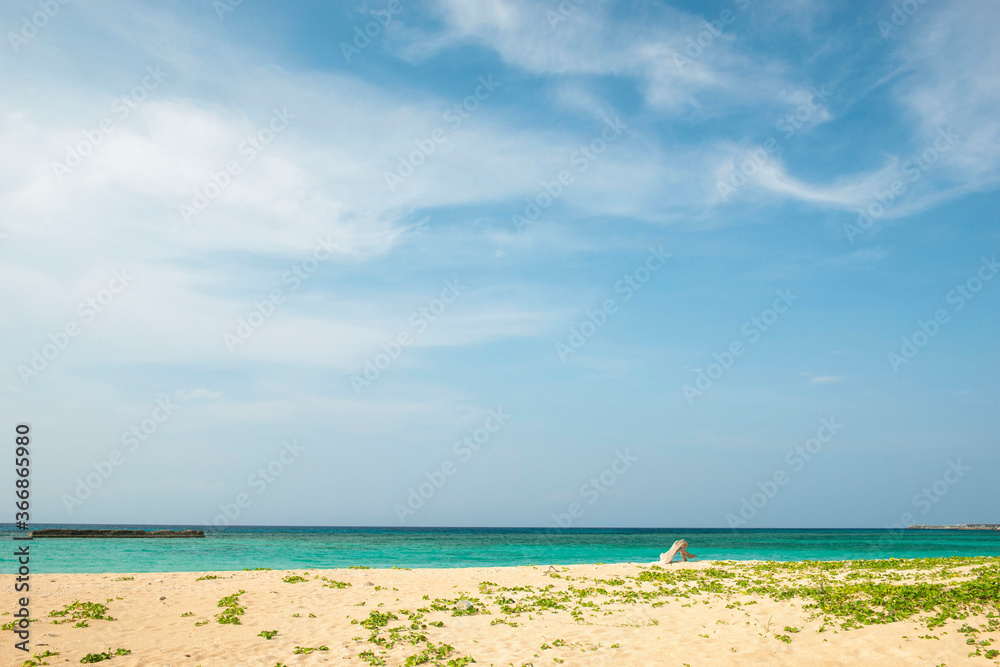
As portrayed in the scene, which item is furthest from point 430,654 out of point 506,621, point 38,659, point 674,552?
point 674,552

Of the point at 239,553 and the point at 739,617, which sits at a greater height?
the point at 739,617

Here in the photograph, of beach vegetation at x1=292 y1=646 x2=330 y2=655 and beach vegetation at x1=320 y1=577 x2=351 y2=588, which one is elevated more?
beach vegetation at x1=292 y1=646 x2=330 y2=655

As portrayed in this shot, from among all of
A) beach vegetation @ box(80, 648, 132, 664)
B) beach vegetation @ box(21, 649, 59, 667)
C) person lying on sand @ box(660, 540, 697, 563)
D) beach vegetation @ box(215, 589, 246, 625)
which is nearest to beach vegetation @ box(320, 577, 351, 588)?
beach vegetation @ box(215, 589, 246, 625)

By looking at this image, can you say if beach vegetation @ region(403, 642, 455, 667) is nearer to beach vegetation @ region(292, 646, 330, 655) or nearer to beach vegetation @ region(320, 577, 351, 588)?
beach vegetation @ region(292, 646, 330, 655)

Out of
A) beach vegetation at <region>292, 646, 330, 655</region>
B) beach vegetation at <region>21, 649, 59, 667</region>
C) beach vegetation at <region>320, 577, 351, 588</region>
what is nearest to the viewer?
beach vegetation at <region>21, 649, 59, 667</region>

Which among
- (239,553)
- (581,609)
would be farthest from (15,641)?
(239,553)

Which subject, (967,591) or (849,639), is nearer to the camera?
(849,639)

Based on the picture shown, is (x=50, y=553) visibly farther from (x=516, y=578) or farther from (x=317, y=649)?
(x=317, y=649)

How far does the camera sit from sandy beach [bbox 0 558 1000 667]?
37.5 ft

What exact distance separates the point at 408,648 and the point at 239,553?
36373 millimetres

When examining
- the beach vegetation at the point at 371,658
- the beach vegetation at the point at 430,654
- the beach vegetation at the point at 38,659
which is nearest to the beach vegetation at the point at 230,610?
the beach vegetation at the point at 38,659

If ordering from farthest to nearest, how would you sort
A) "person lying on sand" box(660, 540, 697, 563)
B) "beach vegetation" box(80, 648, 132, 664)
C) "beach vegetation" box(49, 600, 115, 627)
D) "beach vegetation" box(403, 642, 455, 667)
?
"person lying on sand" box(660, 540, 697, 563)
"beach vegetation" box(49, 600, 115, 627)
"beach vegetation" box(403, 642, 455, 667)
"beach vegetation" box(80, 648, 132, 664)

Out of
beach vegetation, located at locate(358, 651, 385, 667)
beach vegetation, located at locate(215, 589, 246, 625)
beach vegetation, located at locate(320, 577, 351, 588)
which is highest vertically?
beach vegetation, located at locate(358, 651, 385, 667)

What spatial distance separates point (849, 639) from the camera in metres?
11.8
